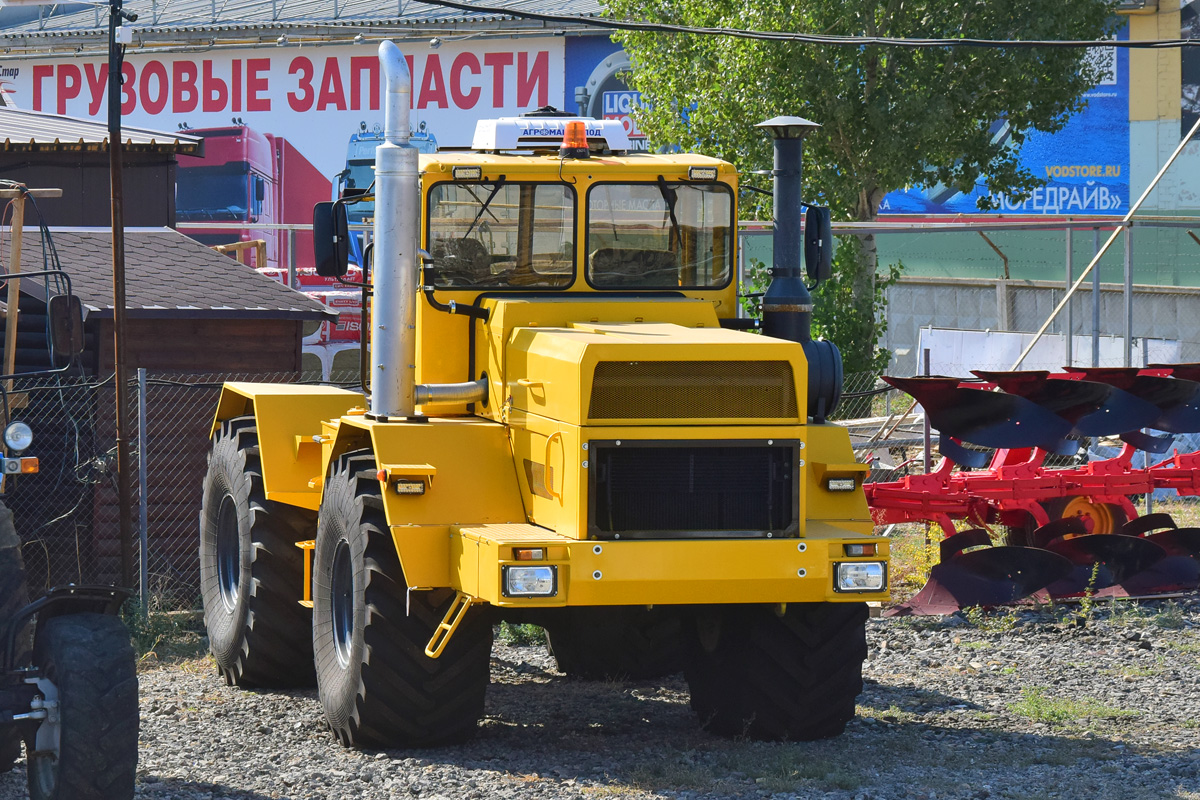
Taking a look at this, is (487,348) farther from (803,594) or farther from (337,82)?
(337,82)

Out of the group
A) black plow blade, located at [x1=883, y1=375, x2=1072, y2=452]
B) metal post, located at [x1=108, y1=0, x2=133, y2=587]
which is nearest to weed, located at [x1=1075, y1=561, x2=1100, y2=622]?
black plow blade, located at [x1=883, y1=375, x2=1072, y2=452]

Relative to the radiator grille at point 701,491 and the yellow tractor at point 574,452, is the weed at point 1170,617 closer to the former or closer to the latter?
the yellow tractor at point 574,452

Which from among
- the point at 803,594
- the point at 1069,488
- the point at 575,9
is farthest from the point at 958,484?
the point at 575,9

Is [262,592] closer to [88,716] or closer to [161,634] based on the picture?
[161,634]

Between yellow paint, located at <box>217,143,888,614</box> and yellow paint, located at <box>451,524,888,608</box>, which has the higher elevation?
yellow paint, located at <box>217,143,888,614</box>

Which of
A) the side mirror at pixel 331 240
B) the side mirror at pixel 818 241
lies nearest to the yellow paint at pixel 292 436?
the side mirror at pixel 331 240

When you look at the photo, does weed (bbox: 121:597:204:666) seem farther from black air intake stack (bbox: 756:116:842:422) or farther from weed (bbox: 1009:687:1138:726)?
weed (bbox: 1009:687:1138:726)

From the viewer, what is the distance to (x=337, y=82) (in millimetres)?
34062

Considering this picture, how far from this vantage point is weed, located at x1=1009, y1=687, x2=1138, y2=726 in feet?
26.5

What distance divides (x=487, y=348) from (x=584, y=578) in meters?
1.49

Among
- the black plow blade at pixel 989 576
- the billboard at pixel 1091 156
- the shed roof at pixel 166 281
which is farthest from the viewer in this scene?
the billboard at pixel 1091 156

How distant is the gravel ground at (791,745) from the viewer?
6.74 meters

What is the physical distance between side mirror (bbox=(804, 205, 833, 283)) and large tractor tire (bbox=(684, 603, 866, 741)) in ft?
6.22

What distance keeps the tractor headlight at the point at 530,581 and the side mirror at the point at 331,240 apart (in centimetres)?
199
